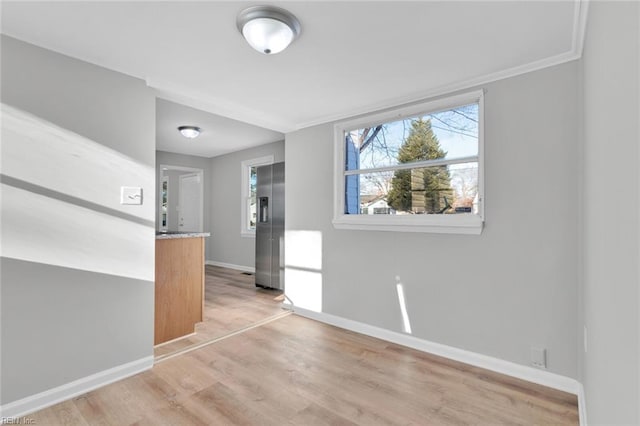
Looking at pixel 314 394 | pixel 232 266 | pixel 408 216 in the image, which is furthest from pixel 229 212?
pixel 314 394

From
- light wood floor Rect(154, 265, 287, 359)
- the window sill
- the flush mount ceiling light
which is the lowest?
light wood floor Rect(154, 265, 287, 359)

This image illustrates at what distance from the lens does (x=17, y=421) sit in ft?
6.27

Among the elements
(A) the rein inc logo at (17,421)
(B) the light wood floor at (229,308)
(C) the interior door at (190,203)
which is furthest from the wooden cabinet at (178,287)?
Answer: (C) the interior door at (190,203)

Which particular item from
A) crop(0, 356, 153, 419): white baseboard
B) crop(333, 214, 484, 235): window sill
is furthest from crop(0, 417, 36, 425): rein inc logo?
crop(333, 214, 484, 235): window sill

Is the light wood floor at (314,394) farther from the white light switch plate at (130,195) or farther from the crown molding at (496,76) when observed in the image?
the crown molding at (496,76)

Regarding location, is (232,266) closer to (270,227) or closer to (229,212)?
(229,212)

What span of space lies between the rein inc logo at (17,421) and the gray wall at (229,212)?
4539 mm

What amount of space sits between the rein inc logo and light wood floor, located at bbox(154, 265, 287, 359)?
887 mm

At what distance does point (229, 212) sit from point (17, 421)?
5113mm

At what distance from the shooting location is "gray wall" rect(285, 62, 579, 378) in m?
2.19

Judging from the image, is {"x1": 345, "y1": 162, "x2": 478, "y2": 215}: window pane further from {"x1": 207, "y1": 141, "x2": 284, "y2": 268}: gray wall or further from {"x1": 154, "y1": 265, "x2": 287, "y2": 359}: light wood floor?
{"x1": 207, "y1": 141, "x2": 284, "y2": 268}: gray wall

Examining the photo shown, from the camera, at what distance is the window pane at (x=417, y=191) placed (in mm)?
2691

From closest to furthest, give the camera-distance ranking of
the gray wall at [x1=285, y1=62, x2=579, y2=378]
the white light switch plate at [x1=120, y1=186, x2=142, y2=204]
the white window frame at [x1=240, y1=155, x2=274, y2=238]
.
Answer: the gray wall at [x1=285, y1=62, x2=579, y2=378] < the white light switch plate at [x1=120, y1=186, x2=142, y2=204] < the white window frame at [x1=240, y1=155, x2=274, y2=238]

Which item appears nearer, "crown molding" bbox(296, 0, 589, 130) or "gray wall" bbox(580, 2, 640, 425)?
"gray wall" bbox(580, 2, 640, 425)
